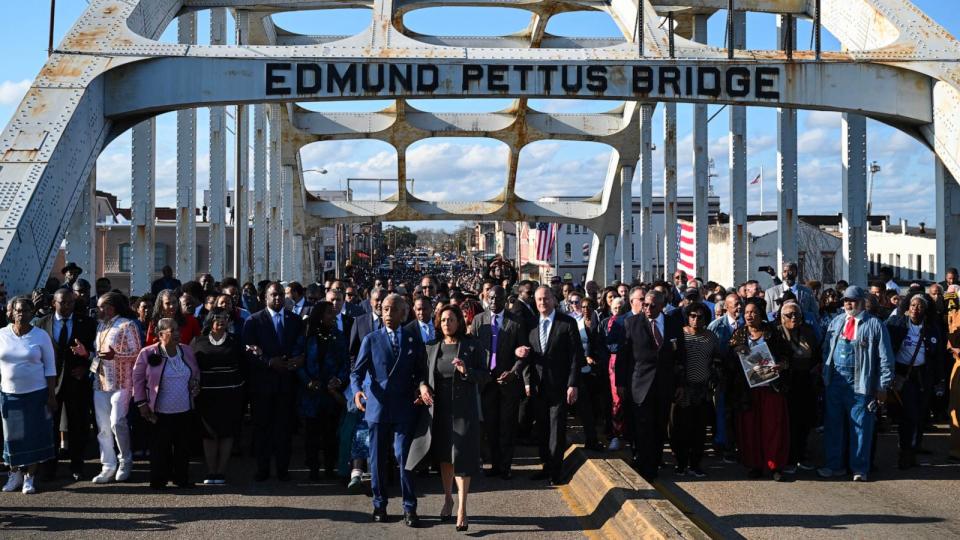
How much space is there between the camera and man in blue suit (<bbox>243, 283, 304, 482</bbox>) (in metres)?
9.41

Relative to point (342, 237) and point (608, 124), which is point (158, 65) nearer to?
point (608, 124)

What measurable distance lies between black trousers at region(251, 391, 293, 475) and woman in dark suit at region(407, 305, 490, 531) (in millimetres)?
2168

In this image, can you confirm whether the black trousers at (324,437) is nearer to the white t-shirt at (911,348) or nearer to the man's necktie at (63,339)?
the man's necktie at (63,339)

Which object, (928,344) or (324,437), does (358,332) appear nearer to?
(324,437)

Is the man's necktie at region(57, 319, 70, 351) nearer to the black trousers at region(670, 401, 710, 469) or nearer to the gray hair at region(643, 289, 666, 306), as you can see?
the gray hair at region(643, 289, 666, 306)

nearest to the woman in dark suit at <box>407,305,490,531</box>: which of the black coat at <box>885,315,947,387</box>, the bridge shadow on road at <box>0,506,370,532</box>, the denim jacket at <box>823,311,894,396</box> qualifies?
the bridge shadow on road at <box>0,506,370,532</box>

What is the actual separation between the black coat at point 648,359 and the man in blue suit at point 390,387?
230 cm

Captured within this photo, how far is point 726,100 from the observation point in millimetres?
15992

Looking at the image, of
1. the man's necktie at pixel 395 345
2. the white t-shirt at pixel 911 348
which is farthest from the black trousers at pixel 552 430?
the white t-shirt at pixel 911 348

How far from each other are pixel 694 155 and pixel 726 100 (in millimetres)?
7551

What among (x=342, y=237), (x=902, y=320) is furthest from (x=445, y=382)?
(x=342, y=237)

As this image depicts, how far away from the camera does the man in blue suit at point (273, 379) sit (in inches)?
371

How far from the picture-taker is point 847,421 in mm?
9398

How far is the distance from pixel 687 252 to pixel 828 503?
54.3 feet
